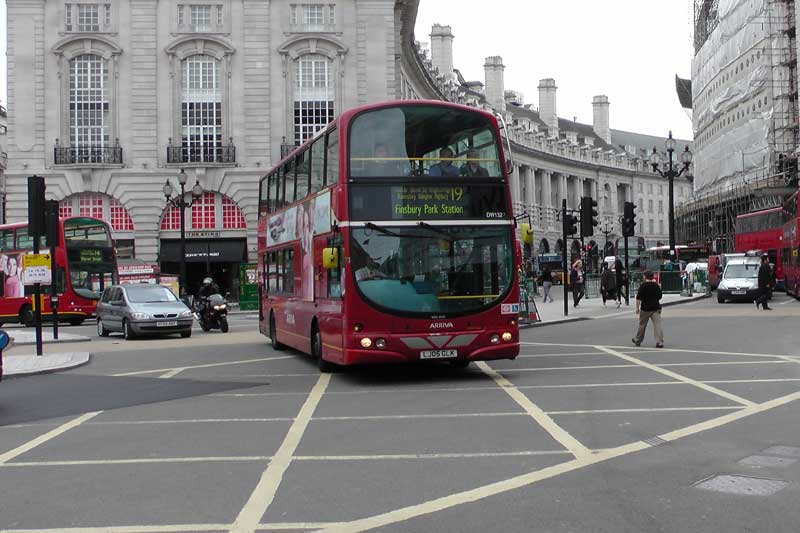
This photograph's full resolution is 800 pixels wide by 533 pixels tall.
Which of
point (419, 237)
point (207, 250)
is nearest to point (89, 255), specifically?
point (207, 250)

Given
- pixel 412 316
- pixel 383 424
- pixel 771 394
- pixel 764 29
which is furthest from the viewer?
pixel 764 29

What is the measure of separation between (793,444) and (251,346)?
1543 centimetres

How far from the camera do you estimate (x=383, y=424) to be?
392 inches

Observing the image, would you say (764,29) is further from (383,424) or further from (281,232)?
(383,424)

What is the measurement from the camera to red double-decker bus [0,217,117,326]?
117ft

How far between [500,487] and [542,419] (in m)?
3.27

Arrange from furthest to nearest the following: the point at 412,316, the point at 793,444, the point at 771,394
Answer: the point at 412,316 < the point at 771,394 < the point at 793,444

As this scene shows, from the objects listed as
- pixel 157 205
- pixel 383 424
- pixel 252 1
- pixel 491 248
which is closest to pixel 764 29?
pixel 252 1

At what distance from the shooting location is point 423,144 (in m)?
13.7

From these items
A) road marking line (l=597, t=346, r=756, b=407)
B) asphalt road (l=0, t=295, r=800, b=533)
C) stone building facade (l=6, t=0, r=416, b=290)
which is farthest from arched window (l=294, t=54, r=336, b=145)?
asphalt road (l=0, t=295, r=800, b=533)

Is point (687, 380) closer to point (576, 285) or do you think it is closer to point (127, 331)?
point (127, 331)

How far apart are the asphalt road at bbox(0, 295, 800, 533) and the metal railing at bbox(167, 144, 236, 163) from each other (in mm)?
36699

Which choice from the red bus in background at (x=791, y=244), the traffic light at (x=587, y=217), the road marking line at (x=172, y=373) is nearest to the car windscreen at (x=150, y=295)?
the road marking line at (x=172, y=373)

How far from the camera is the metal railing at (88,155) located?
5125cm
